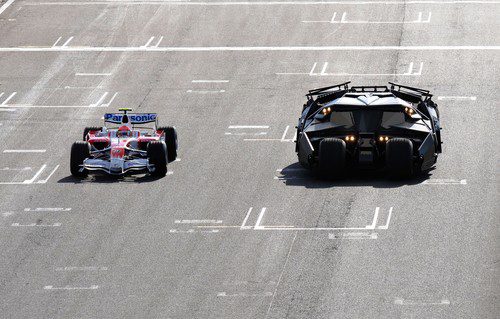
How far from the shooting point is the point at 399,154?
46.0 metres

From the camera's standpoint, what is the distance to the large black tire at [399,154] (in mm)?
45969

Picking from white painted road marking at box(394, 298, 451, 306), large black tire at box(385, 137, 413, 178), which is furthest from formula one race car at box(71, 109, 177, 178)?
white painted road marking at box(394, 298, 451, 306)

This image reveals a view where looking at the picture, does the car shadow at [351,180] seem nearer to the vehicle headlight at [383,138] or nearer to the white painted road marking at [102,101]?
the vehicle headlight at [383,138]

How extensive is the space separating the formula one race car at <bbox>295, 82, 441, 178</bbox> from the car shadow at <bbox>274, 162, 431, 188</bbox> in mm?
272

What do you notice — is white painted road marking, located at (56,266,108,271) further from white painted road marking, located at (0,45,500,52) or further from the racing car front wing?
white painted road marking, located at (0,45,500,52)

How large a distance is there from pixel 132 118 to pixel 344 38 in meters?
19.0

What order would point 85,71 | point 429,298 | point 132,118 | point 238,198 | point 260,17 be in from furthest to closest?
point 260,17
point 85,71
point 132,118
point 238,198
point 429,298

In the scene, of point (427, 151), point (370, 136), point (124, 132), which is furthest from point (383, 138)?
point (124, 132)

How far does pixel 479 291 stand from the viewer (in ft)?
119

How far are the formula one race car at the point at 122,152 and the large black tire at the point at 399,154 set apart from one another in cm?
675

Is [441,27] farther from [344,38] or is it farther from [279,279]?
[279,279]

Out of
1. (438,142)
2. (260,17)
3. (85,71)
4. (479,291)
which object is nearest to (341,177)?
(438,142)

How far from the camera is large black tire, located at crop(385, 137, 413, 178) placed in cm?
4597

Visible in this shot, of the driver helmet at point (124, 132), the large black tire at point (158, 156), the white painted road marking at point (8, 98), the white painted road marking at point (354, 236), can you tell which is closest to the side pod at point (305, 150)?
the large black tire at point (158, 156)
